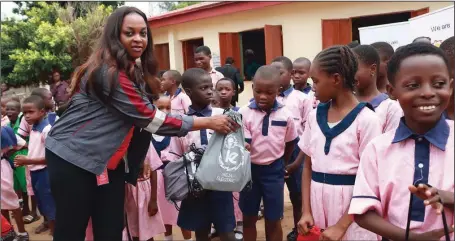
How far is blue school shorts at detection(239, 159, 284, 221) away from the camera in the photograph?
3.18 meters

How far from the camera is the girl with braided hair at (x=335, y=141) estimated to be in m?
2.08

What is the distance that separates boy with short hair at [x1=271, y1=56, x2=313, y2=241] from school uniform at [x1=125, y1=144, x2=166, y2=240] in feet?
3.59

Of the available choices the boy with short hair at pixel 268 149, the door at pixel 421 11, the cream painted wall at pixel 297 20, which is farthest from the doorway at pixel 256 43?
the boy with short hair at pixel 268 149

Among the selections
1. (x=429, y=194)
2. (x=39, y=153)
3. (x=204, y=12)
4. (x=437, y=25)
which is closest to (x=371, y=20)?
(x=204, y=12)

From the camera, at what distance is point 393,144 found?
150 cm

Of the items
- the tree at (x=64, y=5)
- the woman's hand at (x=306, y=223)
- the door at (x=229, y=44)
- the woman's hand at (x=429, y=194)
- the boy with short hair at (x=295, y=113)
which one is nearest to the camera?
the woman's hand at (x=429, y=194)

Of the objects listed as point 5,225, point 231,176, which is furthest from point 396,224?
point 5,225

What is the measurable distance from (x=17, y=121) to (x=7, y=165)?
3.70 feet

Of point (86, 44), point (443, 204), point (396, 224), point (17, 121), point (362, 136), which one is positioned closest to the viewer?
point (443, 204)

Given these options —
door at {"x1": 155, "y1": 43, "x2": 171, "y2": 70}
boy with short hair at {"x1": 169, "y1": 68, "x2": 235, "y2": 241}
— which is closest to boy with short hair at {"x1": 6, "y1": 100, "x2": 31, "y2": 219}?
boy with short hair at {"x1": 169, "y1": 68, "x2": 235, "y2": 241}

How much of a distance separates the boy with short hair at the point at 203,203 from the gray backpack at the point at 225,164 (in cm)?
27

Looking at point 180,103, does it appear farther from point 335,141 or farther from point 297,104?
point 335,141

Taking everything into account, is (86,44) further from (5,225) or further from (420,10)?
(5,225)

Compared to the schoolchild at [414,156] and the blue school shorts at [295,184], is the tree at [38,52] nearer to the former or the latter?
the blue school shorts at [295,184]
